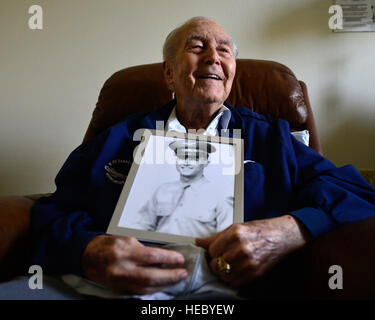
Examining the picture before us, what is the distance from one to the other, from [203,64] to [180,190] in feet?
1.45

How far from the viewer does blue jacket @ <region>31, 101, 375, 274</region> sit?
700mm

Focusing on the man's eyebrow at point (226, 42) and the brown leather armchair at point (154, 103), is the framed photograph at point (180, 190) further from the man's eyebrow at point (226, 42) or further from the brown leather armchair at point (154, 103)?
the man's eyebrow at point (226, 42)

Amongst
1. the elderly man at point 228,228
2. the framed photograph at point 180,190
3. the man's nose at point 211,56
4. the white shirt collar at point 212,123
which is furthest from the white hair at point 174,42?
the framed photograph at point 180,190

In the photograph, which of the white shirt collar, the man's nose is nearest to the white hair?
the man's nose

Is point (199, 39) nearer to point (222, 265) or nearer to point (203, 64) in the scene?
point (203, 64)

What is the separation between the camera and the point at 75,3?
1.59 metres

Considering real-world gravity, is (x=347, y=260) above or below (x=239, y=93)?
below

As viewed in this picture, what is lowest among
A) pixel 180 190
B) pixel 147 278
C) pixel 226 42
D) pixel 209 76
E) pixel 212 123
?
pixel 147 278

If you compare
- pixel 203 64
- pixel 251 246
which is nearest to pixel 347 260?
pixel 251 246

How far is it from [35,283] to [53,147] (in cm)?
105

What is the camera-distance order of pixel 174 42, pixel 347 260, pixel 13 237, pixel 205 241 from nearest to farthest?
1. pixel 347 260
2. pixel 205 241
3. pixel 13 237
4. pixel 174 42

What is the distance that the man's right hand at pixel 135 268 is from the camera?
0.58 metres

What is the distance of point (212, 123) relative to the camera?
98 cm
